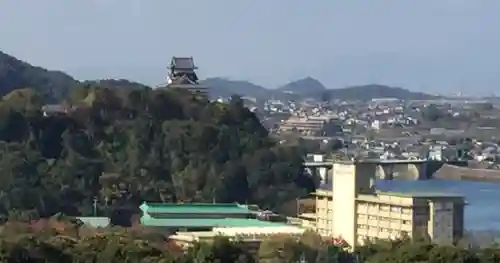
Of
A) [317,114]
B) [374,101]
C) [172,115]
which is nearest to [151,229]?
[172,115]

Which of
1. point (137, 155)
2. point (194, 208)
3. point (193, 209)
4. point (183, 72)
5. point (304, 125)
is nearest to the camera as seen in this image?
point (193, 209)

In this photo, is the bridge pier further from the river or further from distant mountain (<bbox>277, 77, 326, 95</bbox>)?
distant mountain (<bbox>277, 77, 326, 95</bbox>)

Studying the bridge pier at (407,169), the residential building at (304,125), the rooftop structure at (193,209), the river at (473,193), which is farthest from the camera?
the residential building at (304,125)

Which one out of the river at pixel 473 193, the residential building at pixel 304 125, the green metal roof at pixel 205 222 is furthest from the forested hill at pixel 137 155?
the residential building at pixel 304 125

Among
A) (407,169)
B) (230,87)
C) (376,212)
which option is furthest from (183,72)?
(230,87)

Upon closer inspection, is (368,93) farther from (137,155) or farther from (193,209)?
(193,209)

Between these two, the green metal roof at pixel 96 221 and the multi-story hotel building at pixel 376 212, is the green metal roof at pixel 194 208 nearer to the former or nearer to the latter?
the green metal roof at pixel 96 221

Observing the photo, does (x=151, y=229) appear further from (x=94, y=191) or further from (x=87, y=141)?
(x=87, y=141)
